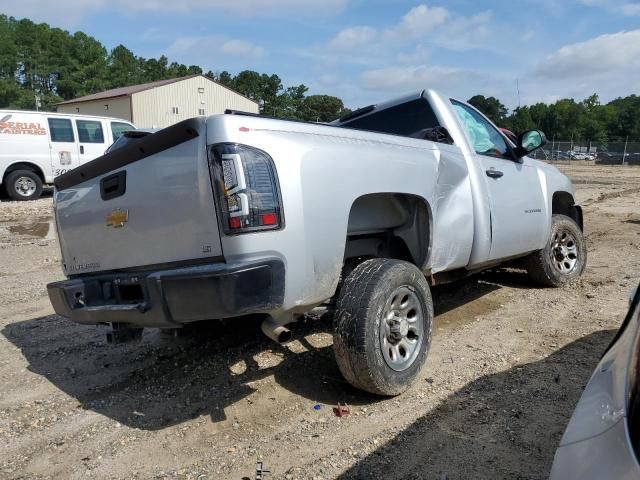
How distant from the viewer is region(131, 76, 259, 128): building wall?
38.8 metres

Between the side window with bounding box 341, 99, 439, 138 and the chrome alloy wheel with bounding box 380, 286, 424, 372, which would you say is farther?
the side window with bounding box 341, 99, 439, 138

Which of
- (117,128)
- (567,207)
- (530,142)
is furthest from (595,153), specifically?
(530,142)

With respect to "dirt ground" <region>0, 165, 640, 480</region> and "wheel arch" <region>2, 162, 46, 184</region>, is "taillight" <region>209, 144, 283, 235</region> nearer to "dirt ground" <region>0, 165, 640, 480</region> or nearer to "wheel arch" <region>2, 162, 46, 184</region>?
Answer: "dirt ground" <region>0, 165, 640, 480</region>

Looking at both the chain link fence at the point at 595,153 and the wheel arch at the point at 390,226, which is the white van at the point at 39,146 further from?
the chain link fence at the point at 595,153

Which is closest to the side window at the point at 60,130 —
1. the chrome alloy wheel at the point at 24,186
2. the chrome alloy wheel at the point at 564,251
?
the chrome alloy wheel at the point at 24,186

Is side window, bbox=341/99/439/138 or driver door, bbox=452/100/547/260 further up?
side window, bbox=341/99/439/138

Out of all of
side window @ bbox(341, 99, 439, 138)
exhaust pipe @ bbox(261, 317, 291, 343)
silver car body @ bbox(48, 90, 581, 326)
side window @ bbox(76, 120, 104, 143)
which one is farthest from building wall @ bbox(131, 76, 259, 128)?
exhaust pipe @ bbox(261, 317, 291, 343)

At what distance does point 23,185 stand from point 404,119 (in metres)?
12.2

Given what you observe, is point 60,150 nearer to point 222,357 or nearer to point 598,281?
point 222,357

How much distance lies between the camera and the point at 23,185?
536 inches

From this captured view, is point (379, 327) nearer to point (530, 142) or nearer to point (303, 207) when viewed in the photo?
point (303, 207)

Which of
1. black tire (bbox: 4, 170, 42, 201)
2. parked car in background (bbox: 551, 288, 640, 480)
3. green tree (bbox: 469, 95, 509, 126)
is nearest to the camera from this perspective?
parked car in background (bbox: 551, 288, 640, 480)

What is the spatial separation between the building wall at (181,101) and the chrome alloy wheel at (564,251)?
35.0 metres

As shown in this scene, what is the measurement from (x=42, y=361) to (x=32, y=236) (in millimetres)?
6140
